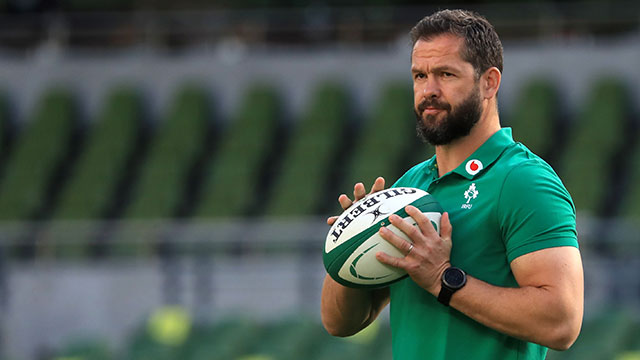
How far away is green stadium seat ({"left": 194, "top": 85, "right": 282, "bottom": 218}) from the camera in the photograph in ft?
40.0

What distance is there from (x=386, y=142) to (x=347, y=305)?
9.99 m

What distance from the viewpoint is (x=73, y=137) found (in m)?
14.2

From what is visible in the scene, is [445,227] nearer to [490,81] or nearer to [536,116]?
[490,81]

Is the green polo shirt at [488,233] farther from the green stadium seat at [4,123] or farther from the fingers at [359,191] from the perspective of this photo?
the green stadium seat at [4,123]

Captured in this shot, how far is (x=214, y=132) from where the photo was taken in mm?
14062

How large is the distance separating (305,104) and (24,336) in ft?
19.9

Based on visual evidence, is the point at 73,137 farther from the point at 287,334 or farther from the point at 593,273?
the point at 593,273

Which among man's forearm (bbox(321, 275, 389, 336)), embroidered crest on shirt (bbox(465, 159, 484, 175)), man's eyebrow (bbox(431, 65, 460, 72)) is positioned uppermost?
man's eyebrow (bbox(431, 65, 460, 72))

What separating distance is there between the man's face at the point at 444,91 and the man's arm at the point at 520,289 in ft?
0.71

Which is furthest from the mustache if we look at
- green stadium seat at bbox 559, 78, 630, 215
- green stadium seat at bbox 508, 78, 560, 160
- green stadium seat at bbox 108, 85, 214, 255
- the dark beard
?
green stadium seat at bbox 508, 78, 560, 160

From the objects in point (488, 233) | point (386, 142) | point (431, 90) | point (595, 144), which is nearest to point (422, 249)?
point (488, 233)

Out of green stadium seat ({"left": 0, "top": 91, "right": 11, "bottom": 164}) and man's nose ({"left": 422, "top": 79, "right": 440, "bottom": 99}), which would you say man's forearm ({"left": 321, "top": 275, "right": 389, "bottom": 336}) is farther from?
green stadium seat ({"left": 0, "top": 91, "right": 11, "bottom": 164})

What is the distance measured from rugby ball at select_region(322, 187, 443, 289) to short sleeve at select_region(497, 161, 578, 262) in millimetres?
168

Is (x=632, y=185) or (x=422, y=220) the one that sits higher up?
(x=422, y=220)
